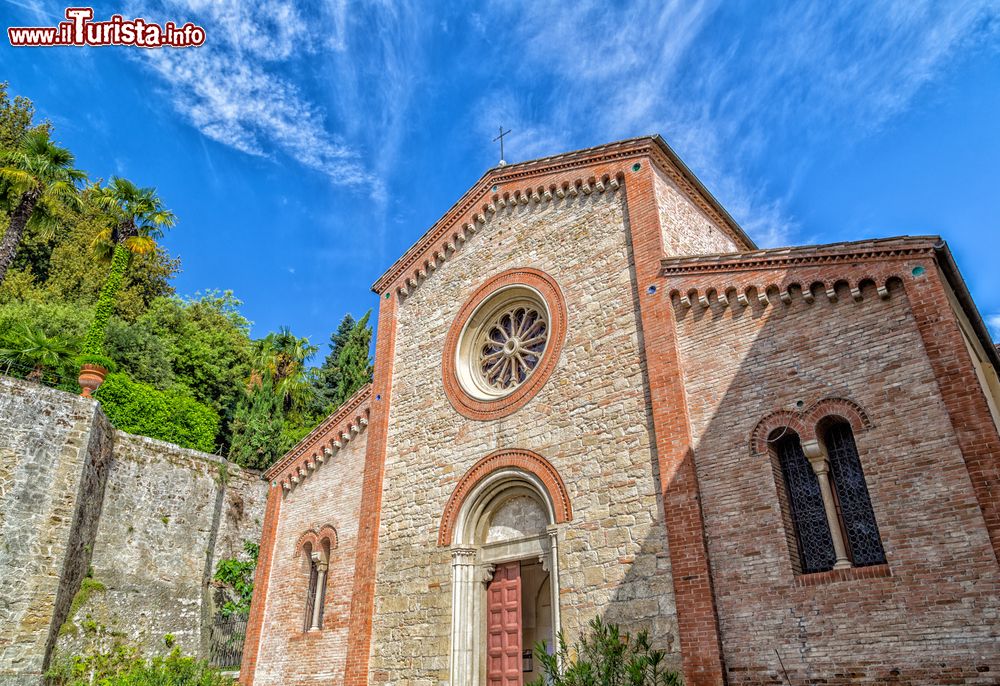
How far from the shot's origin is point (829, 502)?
819cm

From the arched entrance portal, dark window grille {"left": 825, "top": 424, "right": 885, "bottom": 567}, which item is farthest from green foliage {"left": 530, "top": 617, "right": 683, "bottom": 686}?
dark window grille {"left": 825, "top": 424, "right": 885, "bottom": 567}

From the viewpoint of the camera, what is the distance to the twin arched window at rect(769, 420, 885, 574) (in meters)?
7.92

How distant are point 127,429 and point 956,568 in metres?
24.7

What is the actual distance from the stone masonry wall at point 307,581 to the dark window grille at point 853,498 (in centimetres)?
928

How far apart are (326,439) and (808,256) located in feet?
35.8

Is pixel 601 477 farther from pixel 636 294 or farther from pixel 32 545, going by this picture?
pixel 32 545

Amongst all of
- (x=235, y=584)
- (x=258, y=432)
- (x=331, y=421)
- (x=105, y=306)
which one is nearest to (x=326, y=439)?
(x=331, y=421)

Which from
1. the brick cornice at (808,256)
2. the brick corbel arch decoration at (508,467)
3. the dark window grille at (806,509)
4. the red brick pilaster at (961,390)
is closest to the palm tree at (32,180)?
the brick corbel arch decoration at (508,467)

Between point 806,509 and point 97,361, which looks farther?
point 97,361

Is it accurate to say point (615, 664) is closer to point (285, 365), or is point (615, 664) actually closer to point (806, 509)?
point (806, 509)

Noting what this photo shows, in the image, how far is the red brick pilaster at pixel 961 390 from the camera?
695cm

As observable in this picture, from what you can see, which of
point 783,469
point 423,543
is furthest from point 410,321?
point 783,469

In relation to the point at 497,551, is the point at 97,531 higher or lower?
higher

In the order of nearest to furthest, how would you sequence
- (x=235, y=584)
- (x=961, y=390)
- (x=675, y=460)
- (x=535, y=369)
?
1. (x=961, y=390)
2. (x=675, y=460)
3. (x=535, y=369)
4. (x=235, y=584)
